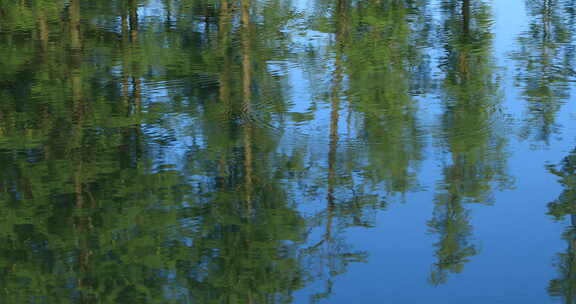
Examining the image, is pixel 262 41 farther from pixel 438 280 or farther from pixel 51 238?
pixel 438 280

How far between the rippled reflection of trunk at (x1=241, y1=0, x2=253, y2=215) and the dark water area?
0.04 metres

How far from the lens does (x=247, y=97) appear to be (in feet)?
43.0

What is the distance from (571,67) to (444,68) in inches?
75.8

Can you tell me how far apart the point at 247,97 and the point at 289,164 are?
8.91ft

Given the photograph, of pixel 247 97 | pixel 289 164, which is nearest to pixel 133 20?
pixel 247 97

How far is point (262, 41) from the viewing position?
54.5 ft

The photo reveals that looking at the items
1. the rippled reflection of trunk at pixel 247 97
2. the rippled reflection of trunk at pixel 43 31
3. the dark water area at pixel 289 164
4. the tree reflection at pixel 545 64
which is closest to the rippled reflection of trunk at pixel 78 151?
the dark water area at pixel 289 164

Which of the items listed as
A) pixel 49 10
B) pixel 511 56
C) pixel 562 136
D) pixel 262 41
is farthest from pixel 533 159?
pixel 49 10

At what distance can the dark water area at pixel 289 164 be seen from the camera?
811cm

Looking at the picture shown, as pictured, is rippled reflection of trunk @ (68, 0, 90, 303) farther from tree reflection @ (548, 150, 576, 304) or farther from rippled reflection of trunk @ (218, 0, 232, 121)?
tree reflection @ (548, 150, 576, 304)

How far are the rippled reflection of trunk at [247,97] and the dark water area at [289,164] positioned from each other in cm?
4

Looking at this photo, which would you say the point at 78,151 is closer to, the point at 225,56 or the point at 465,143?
the point at 465,143

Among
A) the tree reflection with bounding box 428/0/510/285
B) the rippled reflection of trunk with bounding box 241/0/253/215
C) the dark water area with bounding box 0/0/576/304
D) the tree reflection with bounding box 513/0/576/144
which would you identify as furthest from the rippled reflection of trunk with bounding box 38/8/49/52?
the tree reflection with bounding box 513/0/576/144

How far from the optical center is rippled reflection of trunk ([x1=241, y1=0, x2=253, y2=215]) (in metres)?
10.1
